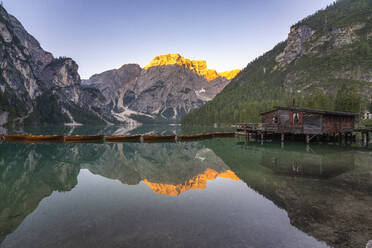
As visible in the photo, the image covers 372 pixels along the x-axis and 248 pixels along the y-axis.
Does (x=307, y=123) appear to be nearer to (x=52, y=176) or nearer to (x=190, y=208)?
(x=190, y=208)

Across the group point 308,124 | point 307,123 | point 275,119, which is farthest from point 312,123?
point 275,119

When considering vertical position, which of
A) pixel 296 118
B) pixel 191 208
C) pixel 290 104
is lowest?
pixel 191 208

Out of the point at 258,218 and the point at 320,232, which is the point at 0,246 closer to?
the point at 258,218

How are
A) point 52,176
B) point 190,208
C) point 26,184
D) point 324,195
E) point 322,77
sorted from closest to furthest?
1. point 190,208
2. point 324,195
3. point 26,184
4. point 52,176
5. point 322,77

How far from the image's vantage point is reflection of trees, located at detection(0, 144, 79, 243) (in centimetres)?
1051

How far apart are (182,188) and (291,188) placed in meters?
7.15

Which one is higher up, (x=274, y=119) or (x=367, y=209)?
(x=274, y=119)

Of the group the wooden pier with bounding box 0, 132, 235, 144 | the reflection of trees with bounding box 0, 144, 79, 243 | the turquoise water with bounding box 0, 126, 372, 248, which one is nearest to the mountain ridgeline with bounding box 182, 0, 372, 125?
the wooden pier with bounding box 0, 132, 235, 144

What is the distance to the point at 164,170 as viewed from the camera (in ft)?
71.5

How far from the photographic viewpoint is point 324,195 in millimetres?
12531

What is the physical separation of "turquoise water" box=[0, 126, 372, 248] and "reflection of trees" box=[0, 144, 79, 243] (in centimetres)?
6

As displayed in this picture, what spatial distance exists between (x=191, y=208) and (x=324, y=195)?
7.82 meters

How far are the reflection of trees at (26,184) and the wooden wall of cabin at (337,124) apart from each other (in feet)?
→ 141

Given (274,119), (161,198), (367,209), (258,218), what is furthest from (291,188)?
(274,119)
